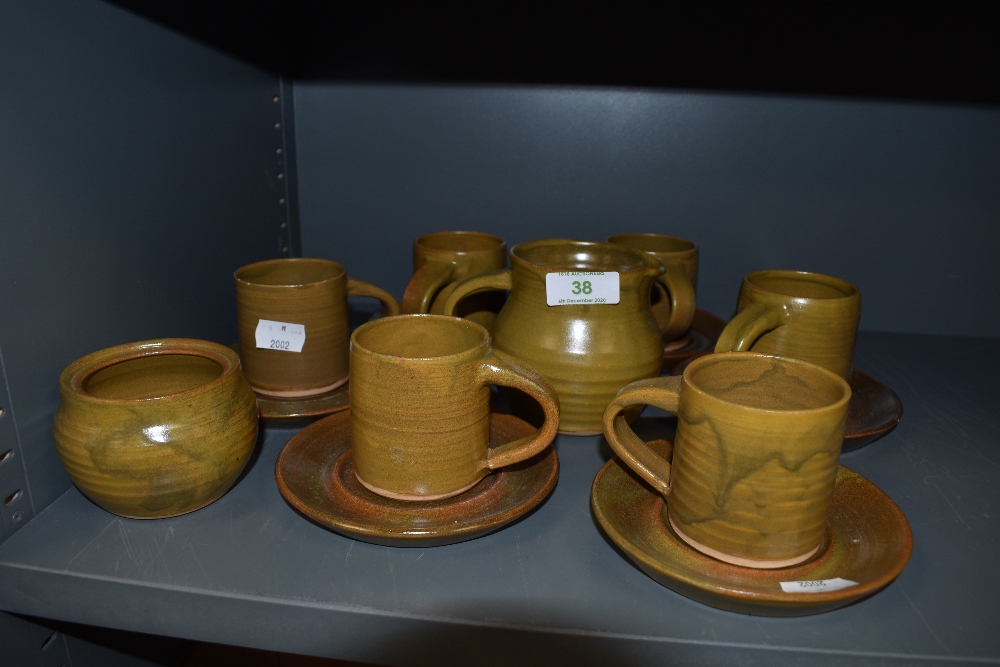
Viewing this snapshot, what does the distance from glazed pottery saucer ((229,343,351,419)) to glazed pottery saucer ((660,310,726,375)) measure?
448mm

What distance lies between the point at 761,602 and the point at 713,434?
137 millimetres

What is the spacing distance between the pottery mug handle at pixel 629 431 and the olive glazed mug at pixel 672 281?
250 millimetres

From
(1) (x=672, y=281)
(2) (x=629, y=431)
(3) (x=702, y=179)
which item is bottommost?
(2) (x=629, y=431)

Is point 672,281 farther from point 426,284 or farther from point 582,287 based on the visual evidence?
point 426,284

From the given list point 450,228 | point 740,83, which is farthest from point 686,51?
point 450,228

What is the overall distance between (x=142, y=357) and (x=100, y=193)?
0.61 feet

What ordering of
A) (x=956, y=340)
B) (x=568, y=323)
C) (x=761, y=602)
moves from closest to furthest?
(x=761, y=602), (x=568, y=323), (x=956, y=340)

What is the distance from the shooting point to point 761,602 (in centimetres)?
58

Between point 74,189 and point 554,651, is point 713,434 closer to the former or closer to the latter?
point 554,651

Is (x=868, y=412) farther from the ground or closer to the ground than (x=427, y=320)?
closer to the ground

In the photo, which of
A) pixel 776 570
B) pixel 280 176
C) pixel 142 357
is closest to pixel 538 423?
pixel 776 570

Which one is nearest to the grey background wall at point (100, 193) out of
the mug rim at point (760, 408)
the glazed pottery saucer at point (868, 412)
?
the mug rim at point (760, 408)

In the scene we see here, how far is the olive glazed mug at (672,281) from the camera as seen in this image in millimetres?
935

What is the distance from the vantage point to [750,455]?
1.91 ft
